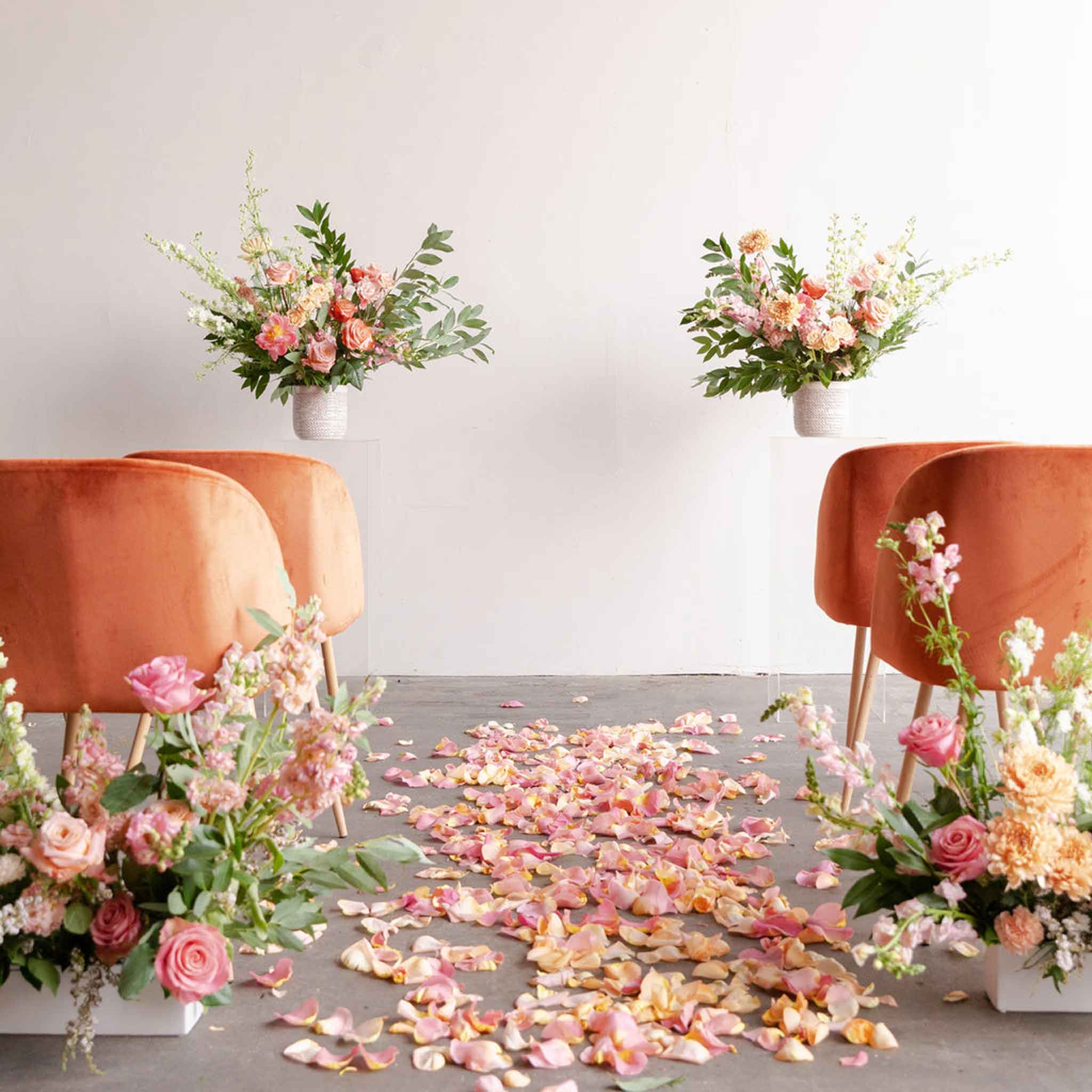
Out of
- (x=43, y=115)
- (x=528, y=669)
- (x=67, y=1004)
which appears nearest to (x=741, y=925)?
(x=67, y=1004)

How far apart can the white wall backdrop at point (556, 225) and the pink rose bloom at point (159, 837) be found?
2607 mm

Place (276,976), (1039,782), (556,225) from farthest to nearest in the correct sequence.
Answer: (556,225)
(276,976)
(1039,782)

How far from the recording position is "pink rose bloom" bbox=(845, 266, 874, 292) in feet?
10.1

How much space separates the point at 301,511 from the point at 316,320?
0.86 metres

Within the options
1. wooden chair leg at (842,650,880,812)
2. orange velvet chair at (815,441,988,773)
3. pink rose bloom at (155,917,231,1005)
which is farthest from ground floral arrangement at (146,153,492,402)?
pink rose bloom at (155,917,231,1005)

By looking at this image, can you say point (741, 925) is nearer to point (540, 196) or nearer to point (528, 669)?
point (528, 669)

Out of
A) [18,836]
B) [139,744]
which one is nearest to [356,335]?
[139,744]

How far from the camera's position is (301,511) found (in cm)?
248

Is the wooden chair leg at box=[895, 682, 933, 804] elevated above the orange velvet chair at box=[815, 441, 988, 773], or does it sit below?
below

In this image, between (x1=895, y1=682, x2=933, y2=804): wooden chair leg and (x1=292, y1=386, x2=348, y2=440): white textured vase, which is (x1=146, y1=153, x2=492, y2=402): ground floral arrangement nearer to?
(x1=292, y1=386, x2=348, y2=440): white textured vase

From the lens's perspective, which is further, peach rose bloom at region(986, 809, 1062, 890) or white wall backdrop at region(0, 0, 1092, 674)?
white wall backdrop at region(0, 0, 1092, 674)

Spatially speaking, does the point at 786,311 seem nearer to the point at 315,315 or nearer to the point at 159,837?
the point at 315,315

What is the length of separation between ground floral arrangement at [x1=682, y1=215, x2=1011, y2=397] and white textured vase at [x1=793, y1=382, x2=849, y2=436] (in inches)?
0.9

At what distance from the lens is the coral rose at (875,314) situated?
3.04 m
